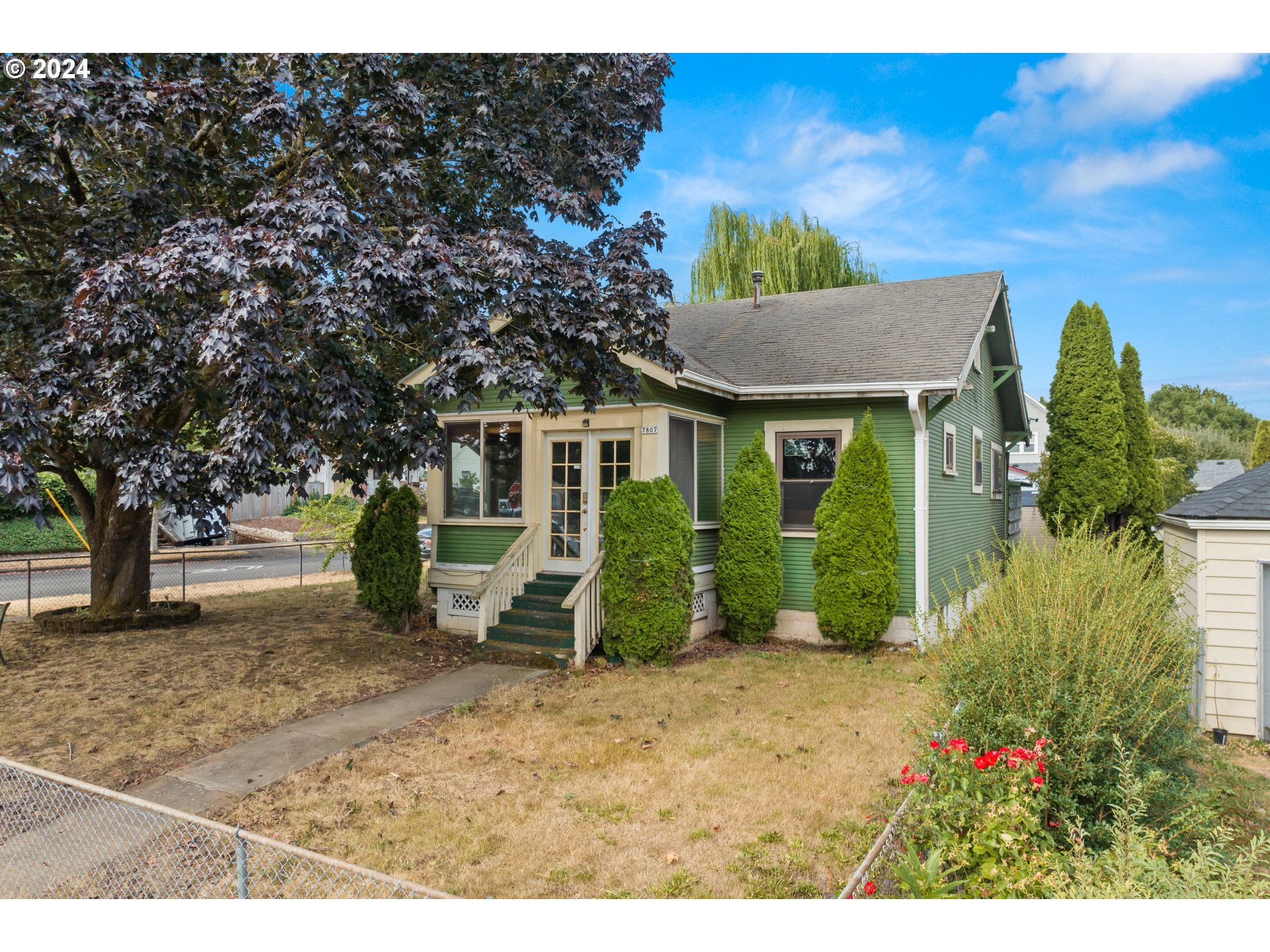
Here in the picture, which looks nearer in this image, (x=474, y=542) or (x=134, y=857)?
(x=134, y=857)

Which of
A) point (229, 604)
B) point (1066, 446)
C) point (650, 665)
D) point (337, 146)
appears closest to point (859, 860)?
point (650, 665)

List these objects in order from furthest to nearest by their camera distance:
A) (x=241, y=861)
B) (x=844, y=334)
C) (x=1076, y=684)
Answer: (x=844, y=334), (x=1076, y=684), (x=241, y=861)

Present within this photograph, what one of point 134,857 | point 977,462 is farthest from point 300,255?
point 977,462

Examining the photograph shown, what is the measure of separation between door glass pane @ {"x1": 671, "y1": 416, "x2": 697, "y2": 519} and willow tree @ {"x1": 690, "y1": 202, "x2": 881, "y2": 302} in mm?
15310

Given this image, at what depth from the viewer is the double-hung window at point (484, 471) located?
1071cm

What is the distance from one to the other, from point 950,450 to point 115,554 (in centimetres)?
1264

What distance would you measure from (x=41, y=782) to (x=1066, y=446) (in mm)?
16641

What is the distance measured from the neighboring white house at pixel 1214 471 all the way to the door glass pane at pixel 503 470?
36.1 m

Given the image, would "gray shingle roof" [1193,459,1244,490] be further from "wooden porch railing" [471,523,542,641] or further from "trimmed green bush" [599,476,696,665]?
"wooden porch railing" [471,523,542,641]

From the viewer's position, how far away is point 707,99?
9.51 metres

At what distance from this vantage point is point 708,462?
1058 centimetres

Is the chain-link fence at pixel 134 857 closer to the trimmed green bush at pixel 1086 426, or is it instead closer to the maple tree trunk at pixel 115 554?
the maple tree trunk at pixel 115 554

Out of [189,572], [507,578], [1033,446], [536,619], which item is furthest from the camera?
[1033,446]

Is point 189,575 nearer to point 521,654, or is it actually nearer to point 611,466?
point 521,654
